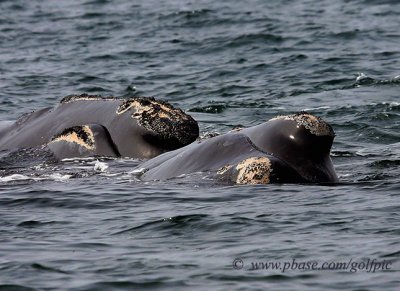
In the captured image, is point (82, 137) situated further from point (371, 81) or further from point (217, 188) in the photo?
point (371, 81)

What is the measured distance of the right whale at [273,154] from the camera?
11.5 meters

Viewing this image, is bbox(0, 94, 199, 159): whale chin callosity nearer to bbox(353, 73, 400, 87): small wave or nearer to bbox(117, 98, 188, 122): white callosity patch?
bbox(117, 98, 188, 122): white callosity patch

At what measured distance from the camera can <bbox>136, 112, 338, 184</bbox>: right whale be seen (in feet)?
37.9

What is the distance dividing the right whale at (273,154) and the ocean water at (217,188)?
176 millimetres

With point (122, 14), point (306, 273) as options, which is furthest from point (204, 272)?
point (122, 14)

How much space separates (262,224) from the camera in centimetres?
1049

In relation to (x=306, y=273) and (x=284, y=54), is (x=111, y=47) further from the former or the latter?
(x=306, y=273)

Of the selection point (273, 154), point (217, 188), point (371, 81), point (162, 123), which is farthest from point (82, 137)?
point (371, 81)

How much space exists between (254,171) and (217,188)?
16.6 inches

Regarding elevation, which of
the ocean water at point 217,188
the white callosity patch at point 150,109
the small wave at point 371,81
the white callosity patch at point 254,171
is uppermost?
the white callosity patch at point 150,109

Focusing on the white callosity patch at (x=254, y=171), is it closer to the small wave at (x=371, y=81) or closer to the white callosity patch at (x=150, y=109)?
the white callosity patch at (x=150, y=109)

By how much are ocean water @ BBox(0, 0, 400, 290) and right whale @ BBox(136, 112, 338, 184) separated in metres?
0.18

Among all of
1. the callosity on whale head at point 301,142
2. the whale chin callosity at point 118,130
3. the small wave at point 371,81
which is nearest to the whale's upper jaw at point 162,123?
the whale chin callosity at point 118,130

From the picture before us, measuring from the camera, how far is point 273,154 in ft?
38.1
